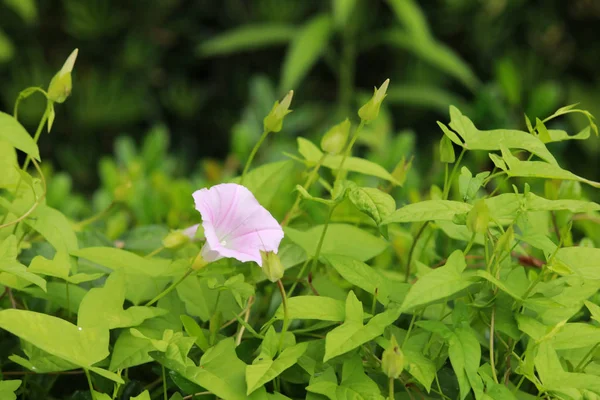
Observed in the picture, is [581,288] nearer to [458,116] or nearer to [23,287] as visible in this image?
[458,116]

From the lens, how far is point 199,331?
76cm

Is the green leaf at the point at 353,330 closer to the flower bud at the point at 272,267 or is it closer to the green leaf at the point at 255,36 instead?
the flower bud at the point at 272,267

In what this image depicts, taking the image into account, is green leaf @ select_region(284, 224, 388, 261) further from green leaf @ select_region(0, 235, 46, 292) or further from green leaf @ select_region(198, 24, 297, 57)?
green leaf @ select_region(198, 24, 297, 57)

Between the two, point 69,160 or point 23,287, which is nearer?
point 23,287

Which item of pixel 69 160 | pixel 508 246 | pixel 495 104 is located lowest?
pixel 69 160

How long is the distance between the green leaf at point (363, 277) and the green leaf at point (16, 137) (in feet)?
0.99

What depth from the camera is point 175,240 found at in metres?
0.88

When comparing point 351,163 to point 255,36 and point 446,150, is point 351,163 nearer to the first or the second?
point 446,150

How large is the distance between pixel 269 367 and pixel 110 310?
0.53 feet

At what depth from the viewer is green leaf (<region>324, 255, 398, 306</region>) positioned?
76cm

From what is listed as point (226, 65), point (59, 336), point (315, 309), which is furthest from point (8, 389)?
point (226, 65)

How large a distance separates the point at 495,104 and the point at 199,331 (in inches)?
44.6

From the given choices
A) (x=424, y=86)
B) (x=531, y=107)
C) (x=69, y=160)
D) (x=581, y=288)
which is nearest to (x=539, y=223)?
(x=581, y=288)

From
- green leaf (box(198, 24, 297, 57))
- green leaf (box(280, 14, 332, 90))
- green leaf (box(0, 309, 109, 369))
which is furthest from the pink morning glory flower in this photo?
green leaf (box(198, 24, 297, 57))
